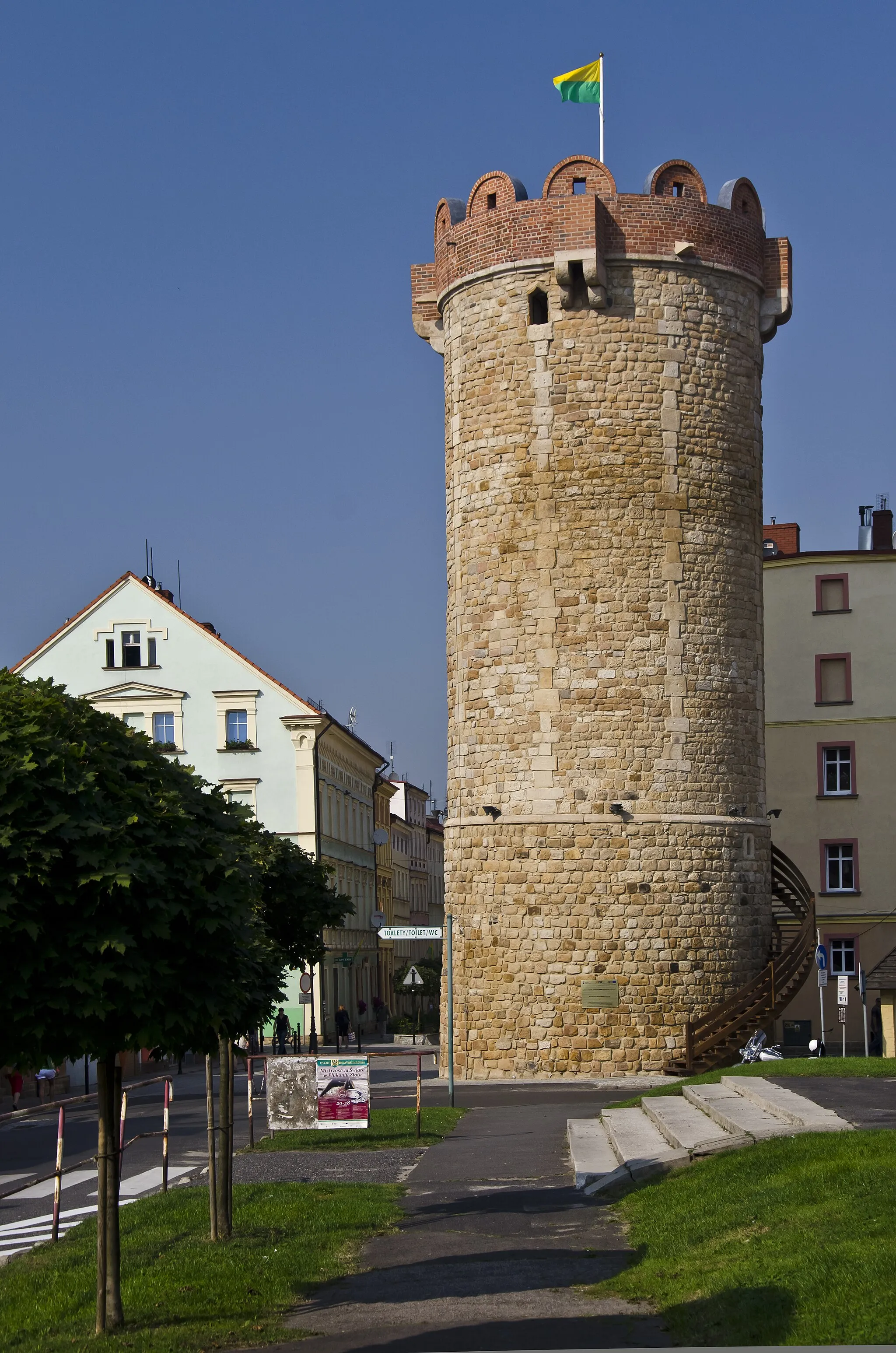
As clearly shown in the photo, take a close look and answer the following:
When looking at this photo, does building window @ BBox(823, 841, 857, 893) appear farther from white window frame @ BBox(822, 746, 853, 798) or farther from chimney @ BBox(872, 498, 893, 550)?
chimney @ BBox(872, 498, 893, 550)

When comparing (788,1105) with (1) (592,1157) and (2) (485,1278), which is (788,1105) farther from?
(2) (485,1278)

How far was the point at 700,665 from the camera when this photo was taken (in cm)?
3106

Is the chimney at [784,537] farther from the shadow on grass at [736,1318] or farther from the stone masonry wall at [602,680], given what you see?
the shadow on grass at [736,1318]

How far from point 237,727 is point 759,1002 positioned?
2559 centimetres

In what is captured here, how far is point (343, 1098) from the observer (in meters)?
18.0

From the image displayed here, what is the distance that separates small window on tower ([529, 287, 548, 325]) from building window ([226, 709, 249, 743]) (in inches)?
944

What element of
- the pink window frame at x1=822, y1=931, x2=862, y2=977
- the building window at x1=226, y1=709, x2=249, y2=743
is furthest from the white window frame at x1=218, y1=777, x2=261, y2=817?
the pink window frame at x1=822, y1=931, x2=862, y2=977

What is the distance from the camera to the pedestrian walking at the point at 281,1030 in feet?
145

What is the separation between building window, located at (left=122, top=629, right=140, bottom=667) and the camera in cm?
5272

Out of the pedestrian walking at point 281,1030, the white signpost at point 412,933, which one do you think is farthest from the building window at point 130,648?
the white signpost at point 412,933

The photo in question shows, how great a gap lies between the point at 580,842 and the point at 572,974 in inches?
91.2

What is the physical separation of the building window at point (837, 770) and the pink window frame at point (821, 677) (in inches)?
45.9

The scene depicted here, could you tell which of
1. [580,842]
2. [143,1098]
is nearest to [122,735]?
[580,842]

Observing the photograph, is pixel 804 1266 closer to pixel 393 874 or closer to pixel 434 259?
pixel 434 259
